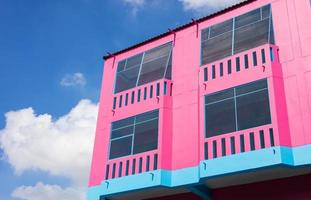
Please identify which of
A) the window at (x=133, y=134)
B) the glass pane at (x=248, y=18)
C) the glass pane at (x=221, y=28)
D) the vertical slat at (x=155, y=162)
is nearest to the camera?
the vertical slat at (x=155, y=162)

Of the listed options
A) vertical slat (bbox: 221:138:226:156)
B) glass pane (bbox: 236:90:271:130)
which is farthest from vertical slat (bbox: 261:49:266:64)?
vertical slat (bbox: 221:138:226:156)

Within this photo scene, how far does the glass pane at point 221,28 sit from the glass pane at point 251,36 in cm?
57

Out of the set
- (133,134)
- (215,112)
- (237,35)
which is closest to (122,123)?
(133,134)

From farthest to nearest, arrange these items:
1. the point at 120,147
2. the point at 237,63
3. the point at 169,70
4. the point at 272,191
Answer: the point at 169,70 → the point at 120,147 → the point at 237,63 → the point at 272,191

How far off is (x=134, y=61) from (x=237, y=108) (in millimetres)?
6746

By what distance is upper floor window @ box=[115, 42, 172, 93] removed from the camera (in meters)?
20.5

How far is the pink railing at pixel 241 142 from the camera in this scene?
15123 mm

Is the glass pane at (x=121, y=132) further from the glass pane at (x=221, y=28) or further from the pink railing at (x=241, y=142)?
the glass pane at (x=221, y=28)

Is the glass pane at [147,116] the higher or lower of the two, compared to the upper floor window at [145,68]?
lower

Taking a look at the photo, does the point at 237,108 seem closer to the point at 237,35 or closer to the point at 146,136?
the point at 237,35

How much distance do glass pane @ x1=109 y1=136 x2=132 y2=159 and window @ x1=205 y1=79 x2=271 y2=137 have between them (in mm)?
3928

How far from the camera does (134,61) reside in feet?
70.7

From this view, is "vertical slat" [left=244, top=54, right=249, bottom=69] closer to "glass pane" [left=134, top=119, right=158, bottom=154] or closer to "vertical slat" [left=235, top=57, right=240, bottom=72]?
"vertical slat" [left=235, top=57, right=240, bottom=72]

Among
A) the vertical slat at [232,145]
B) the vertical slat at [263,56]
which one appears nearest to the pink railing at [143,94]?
the vertical slat at [232,145]
